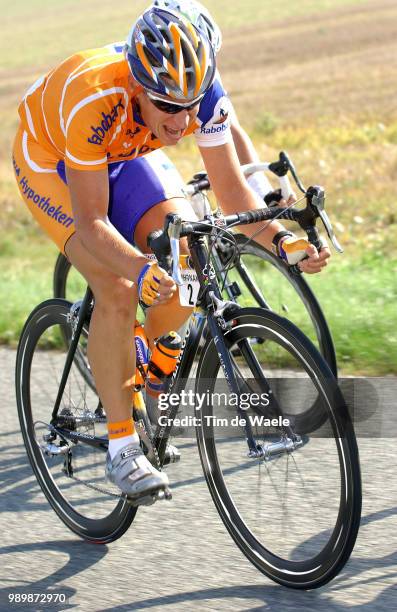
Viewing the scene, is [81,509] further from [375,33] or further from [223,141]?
[375,33]

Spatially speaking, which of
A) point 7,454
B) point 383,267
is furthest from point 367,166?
point 7,454

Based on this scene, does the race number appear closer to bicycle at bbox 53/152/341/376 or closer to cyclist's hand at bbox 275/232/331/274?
cyclist's hand at bbox 275/232/331/274

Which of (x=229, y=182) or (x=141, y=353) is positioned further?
(x=229, y=182)

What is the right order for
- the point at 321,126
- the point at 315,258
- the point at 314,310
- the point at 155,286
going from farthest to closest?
the point at 321,126, the point at 314,310, the point at 315,258, the point at 155,286

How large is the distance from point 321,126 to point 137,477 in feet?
73.6

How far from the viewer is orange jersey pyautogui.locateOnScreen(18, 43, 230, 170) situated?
3633 mm

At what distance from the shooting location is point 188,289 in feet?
11.7

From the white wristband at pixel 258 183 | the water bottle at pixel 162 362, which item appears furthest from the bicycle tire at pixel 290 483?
the white wristband at pixel 258 183

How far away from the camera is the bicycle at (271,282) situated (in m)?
5.01

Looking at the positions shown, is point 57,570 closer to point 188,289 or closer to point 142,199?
point 188,289

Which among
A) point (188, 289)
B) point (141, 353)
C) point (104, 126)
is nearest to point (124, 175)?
point (104, 126)

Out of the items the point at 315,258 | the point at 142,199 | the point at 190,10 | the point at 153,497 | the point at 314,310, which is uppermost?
the point at 190,10

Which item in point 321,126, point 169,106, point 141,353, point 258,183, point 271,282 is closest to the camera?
point 169,106

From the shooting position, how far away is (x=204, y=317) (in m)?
3.65
